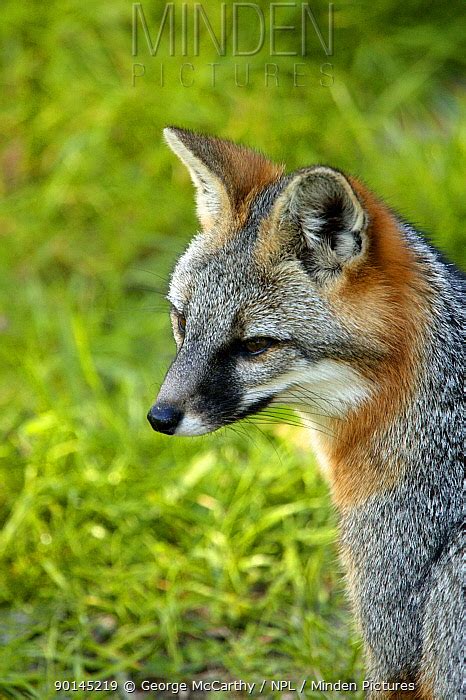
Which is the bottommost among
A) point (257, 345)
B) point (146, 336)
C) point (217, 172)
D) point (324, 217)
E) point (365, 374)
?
point (146, 336)

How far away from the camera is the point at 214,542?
4.79 m

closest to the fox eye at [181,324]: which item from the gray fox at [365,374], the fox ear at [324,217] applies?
the gray fox at [365,374]

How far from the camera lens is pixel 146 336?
250 inches

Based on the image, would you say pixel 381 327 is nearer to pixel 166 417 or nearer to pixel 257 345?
pixel 257 345

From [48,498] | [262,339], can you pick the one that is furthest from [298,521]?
[262,339]

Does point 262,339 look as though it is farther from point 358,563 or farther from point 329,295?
point 358,563

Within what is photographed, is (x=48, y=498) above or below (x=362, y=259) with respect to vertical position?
below

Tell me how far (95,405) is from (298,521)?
1394 millimetres

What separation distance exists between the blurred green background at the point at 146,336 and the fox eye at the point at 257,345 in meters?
0.72

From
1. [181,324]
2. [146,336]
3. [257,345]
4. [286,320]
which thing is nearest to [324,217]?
[286,320]

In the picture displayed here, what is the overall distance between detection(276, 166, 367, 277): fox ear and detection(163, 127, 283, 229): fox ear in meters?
0.37

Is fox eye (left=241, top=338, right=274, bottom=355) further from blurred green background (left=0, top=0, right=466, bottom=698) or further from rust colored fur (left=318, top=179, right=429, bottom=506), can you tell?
blurred green background (left=0, top=0, right=466, bottom=698)

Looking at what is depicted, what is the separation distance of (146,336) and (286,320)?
316cm

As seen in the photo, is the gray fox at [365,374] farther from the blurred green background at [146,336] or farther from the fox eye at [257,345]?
the blurred green background at [146,336]
